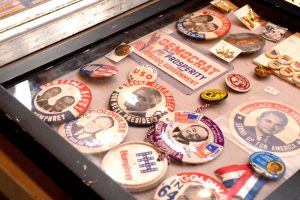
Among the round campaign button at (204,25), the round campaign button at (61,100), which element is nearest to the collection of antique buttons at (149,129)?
the round campaign button at (61,100)

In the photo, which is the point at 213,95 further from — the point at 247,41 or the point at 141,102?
the point at 247,41

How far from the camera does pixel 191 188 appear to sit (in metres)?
0.87

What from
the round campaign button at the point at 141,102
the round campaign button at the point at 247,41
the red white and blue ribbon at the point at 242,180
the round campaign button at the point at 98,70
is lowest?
the red white and blue ribbon at the point at 242,180

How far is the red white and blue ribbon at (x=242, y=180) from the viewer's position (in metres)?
0.88

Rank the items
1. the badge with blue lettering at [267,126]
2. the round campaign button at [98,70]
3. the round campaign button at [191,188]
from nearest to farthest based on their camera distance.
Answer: the round campaign button at [191,188], the badge with blue lettering at [267,126], the round campaign button at [98,70]

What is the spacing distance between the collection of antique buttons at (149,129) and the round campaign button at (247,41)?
0.07 meters

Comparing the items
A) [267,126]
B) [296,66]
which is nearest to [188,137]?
[267,126]

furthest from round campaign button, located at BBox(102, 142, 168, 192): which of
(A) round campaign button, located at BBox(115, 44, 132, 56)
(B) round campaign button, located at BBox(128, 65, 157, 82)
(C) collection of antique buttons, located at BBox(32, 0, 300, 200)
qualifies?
(A) round campaign button, located at BBox(115, 44, 132, 56)

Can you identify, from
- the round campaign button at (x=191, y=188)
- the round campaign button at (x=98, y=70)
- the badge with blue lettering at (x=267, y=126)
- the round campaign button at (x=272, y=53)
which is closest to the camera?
the round campaign button at (x=191, y=188)

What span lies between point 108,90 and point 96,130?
16cm

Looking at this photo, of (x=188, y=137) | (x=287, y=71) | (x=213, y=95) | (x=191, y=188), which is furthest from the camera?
(x=287, y=71)

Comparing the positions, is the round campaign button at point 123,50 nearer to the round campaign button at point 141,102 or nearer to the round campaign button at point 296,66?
the round campaign button at point 141,102

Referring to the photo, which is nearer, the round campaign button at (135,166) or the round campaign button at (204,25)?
the round campaign button at (135,166)

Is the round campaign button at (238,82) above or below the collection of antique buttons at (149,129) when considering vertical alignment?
below
